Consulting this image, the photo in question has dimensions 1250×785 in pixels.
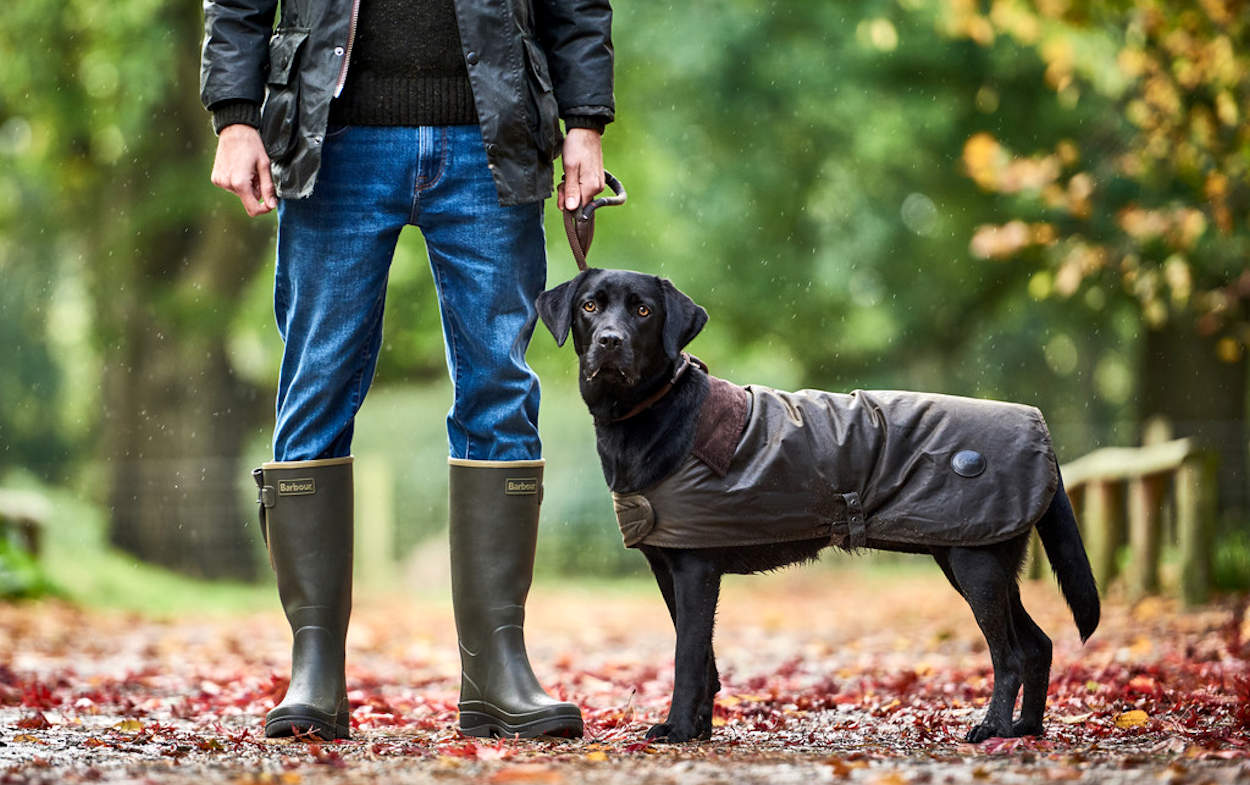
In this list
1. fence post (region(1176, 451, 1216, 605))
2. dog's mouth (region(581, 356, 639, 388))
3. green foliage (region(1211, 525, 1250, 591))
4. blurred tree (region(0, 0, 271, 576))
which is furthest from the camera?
blurred tree (region(0, 0, 271, 576))

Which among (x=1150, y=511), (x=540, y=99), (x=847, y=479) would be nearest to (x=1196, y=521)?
(x=1150, y=511)

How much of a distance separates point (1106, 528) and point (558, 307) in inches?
270

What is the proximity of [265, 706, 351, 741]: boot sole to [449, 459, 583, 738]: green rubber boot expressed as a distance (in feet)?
1.24

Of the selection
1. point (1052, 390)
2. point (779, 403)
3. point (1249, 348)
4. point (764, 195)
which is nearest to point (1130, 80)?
point (1249, 348)

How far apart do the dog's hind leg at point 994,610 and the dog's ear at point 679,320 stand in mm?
944

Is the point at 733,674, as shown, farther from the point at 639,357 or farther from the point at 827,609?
the point at 827,609

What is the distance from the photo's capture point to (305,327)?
3916 millimetres

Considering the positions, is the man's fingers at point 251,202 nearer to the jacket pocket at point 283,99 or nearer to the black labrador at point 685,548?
the jacket pocket at point 283,99

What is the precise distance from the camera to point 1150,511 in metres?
9.09

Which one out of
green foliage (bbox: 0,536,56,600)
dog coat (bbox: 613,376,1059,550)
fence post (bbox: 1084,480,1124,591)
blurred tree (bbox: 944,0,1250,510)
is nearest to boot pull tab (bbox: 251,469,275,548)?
dog coat (bbox: 613,376,1059,550)

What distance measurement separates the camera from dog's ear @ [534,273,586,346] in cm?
406

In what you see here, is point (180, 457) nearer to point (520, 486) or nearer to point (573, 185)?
point (520, 486)

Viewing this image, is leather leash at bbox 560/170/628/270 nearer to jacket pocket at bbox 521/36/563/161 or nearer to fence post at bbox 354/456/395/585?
jacket pocket at bbox 521/36/563/161

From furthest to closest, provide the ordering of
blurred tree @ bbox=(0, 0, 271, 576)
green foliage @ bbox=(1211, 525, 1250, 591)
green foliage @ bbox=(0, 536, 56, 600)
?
blurred tree @ bbox=(0, 0, 271, 576) → green foliage @ bbox=(0, 536, 56, 600) → green foliage @ bbox=(1211, 525, 1250, 591)
